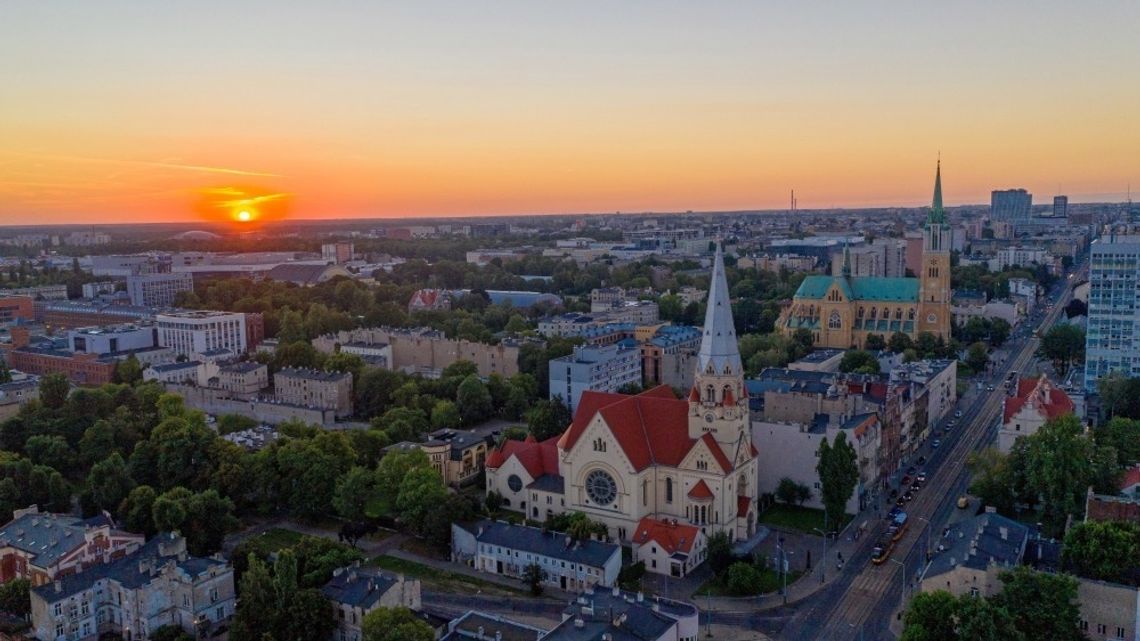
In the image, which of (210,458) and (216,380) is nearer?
(210,458)

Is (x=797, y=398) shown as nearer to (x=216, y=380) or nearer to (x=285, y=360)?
(x=285, y=360)

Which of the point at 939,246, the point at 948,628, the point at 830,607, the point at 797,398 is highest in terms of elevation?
the point at 939,246

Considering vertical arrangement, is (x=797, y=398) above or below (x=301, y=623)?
above

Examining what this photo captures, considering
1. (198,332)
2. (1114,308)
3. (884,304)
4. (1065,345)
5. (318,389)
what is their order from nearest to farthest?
(1114,308), (318,389), (1065,345), (884,304), (198,332)

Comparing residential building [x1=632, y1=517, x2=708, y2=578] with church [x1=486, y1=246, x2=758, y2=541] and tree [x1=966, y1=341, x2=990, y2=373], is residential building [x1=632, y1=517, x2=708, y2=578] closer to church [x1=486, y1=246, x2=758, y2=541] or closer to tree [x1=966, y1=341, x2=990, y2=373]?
church [x1=486, y1=246, x2=758, y2=541]

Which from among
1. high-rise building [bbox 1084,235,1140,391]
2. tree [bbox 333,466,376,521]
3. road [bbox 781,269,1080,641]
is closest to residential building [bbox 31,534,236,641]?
tree [bbox 333,466,376,521]

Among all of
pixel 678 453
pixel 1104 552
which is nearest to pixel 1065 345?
pixel 1104 552

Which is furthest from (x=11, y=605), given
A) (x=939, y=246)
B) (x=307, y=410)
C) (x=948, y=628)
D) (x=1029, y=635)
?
(x=939, y=246)

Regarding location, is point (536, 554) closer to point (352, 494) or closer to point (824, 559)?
point (352, 494)
